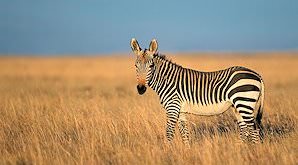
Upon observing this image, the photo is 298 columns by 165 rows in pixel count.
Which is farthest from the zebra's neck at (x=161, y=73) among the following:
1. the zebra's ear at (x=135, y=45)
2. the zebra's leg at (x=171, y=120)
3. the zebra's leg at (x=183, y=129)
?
the zebra's leg at (x=183, y=129)

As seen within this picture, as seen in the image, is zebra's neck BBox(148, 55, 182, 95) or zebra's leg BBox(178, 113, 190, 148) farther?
zebra's neck BBox(148, 55, 182, 95)

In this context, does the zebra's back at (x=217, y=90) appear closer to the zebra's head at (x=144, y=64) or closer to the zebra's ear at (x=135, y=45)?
the zebra's head at (x=144, y=64)

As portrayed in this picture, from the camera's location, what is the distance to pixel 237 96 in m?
7.80

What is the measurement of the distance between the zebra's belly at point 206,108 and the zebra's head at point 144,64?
0.90 meters

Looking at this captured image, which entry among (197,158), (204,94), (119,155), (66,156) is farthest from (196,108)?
(66,156)

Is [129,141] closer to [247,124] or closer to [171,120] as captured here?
[171,120]

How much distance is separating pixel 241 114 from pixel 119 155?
2.48m

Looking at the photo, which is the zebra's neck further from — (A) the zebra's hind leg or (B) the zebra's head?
(A) the zebra's hind leg

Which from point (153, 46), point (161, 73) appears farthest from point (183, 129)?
point (153, 46)

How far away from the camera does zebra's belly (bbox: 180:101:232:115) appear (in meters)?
8.08

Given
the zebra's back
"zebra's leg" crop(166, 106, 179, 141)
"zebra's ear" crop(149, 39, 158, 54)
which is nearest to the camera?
the zebra's back

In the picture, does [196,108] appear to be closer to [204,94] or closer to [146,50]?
[204,94]

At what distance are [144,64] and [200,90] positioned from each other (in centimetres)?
122

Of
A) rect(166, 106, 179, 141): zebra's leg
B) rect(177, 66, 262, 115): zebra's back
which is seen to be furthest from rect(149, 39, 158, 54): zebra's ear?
rect(166, 106, 179, 141): zebra's leg
